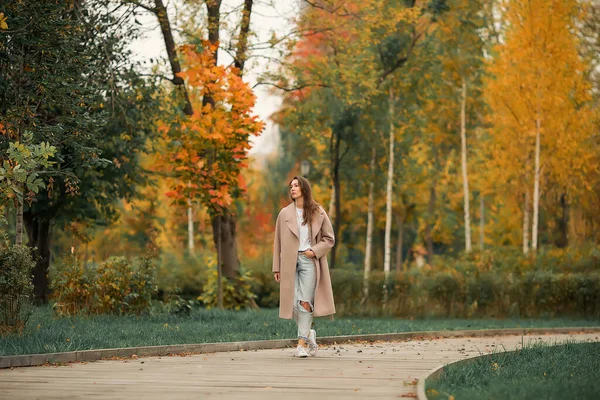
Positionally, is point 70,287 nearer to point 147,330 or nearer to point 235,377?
point 147,330

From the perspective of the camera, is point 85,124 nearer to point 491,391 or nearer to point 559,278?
point 491,391

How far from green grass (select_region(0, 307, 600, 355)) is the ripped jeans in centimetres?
194

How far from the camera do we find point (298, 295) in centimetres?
1248

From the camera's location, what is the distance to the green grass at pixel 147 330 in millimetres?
12297

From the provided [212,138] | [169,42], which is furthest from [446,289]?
[169,42]

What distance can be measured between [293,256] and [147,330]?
147 inches

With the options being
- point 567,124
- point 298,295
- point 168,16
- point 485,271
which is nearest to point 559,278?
point 485,271

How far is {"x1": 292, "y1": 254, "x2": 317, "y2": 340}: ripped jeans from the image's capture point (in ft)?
40.7

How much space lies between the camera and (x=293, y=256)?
1243 centimetres

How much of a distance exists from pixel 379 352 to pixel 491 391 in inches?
211

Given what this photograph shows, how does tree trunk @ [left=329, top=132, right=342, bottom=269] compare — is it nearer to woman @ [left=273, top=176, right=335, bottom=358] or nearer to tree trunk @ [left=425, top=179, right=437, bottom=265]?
tree trunk @ [left=425, top=179, right=437, bottom=265]

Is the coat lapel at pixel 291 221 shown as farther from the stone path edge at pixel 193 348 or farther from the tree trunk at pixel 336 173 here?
the tree trunk at pixel 336 173

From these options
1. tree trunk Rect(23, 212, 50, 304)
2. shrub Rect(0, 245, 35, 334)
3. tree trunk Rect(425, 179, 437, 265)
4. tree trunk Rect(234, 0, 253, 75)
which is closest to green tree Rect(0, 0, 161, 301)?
tree trunk Rect(23, 212, 50, 304)

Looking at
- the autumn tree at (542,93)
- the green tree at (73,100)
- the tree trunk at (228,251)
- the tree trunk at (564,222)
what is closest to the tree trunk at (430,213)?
the tree trunk at (564,222)
